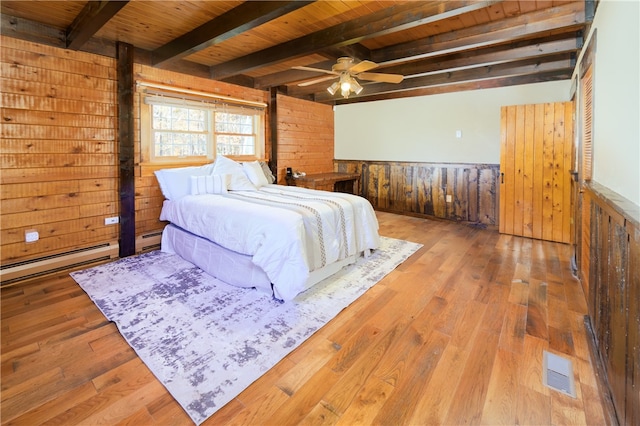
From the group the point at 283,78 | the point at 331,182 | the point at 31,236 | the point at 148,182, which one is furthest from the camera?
the point at 331,182

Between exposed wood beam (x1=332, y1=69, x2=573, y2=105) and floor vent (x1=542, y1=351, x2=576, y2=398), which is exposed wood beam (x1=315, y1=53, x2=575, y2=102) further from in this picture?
floor vent (x1=542, y1=351, x2=576, y2=398)

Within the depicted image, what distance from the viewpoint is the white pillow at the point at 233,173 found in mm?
4215

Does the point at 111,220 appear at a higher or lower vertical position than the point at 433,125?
lower

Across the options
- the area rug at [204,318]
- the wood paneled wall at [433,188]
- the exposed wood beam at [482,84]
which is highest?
the exposed wood beam at [482,84]

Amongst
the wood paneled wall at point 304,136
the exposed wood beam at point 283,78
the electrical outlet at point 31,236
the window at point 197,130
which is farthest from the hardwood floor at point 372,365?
the wood paneled wall at point 304,136

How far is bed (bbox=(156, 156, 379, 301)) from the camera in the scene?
2555mm

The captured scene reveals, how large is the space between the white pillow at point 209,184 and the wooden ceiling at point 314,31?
1.39m

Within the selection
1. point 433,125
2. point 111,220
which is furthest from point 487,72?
point 111,220

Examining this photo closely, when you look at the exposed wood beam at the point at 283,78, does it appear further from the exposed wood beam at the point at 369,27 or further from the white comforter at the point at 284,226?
the white comforter at the point at 284,226

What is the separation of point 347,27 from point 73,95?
2878 millimetres

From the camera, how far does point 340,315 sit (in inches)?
95.1

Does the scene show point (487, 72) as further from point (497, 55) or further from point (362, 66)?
point (362, 66)

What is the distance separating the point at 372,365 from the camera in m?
1.84

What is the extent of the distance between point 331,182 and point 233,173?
2.13 metres
